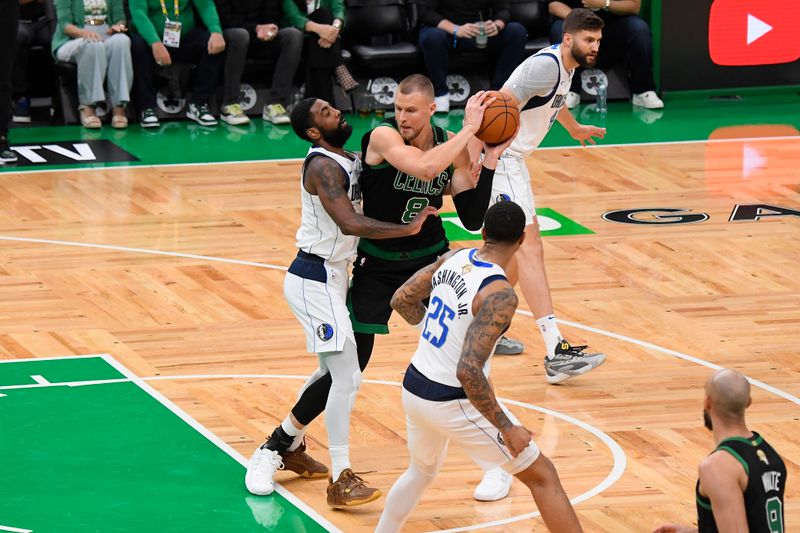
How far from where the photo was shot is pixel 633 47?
54.4ft

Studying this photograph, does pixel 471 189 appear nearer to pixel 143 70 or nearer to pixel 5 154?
pixel 5 154

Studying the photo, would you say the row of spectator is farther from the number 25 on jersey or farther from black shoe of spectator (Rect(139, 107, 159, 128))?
the number 25 on jersey

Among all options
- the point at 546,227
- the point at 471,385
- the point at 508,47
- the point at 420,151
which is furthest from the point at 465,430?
the point at 508,47

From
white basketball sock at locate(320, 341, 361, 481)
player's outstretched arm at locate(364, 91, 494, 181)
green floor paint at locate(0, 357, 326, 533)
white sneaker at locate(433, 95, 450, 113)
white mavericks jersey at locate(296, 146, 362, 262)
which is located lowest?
white sneaker at locate(433, 95, 450, 113)

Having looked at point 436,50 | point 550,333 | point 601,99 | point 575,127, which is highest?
point 575,127

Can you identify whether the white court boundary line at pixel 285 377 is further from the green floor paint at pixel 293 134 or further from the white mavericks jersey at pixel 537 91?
the green floor paint at pixel 293 134

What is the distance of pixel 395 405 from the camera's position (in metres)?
7.65

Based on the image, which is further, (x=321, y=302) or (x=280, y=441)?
(x=280, y=441)

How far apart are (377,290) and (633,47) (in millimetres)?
10808

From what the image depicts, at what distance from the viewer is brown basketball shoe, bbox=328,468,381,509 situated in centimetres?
623

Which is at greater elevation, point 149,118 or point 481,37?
point 481,37

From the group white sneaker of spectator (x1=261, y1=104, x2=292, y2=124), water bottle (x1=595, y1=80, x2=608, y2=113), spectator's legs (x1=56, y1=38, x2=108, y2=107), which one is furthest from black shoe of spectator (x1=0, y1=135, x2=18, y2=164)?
water bottle (x1=595, y1=80, x2=608, y2=113)

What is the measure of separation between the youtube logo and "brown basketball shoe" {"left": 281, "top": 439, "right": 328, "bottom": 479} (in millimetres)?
11430

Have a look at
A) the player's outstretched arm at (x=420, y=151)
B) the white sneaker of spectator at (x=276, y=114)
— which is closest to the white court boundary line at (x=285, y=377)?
the player's outstretched arm at (x=420, y=151)
